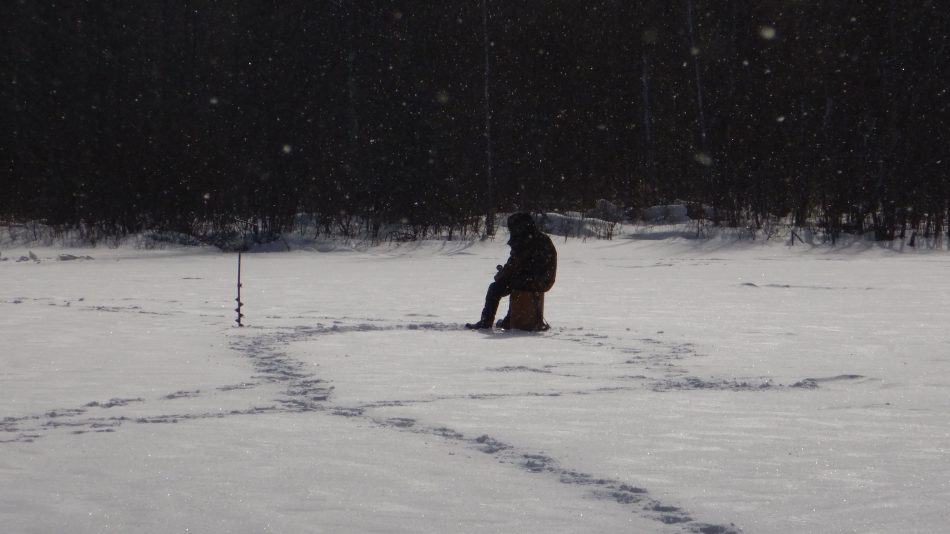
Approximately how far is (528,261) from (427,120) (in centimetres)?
1647

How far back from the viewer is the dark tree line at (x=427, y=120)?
75.0 ft

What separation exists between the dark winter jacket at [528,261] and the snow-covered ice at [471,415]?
504 mm

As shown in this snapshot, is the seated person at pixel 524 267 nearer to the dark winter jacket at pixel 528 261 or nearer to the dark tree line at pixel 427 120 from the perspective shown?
the dark winter jacket at pixel 528 261

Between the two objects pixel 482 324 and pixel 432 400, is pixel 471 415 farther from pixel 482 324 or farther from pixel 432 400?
pixel 482 324

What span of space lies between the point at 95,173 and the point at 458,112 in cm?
853

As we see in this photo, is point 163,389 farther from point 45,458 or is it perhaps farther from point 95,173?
point 95,173

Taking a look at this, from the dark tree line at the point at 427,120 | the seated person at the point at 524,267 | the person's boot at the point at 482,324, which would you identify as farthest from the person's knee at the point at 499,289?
the dark tree line at the point at 427,120

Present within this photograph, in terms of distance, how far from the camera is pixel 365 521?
4086 mm

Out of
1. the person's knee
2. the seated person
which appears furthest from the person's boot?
the person's knee

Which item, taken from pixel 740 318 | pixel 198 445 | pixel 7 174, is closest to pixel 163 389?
pixel 198 445

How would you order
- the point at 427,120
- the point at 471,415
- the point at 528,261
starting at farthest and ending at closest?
the point at 427,120 < the point at 528,261 < the point at 471,415

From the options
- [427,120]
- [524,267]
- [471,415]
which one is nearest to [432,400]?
[471,415]

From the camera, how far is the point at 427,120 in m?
26.5

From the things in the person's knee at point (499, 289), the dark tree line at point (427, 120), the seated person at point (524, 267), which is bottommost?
the person's knee at point (499, 289)
